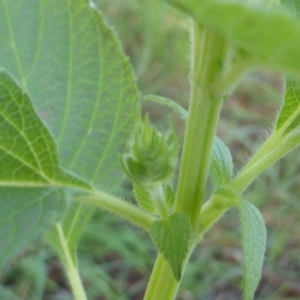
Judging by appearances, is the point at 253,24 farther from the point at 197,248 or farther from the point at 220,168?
the point at 197,248

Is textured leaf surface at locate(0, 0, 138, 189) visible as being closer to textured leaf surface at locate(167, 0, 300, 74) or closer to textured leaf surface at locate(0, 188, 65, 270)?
textured leaf surface at locate(0, 188, 65, 270)

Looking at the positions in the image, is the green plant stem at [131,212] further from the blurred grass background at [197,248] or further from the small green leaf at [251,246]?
the blurred grass background at [197,248]

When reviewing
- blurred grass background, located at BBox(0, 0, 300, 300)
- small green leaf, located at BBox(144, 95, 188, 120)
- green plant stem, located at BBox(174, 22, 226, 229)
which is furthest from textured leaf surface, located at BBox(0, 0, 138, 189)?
blurred grass background, located at BBox(0, 0, 300, 300)

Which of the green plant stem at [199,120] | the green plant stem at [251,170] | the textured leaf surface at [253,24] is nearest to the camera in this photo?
the textured leaf surface at [253,24]

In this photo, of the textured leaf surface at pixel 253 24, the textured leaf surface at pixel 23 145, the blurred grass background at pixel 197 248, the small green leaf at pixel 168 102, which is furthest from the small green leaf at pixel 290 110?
the blurred grass background at pixel 197 248

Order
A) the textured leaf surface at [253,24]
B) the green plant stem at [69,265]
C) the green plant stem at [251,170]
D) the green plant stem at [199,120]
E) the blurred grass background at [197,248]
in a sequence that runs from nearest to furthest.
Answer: the textured leaf surface at [253,24], the green plant stem at [199,120], the green plant stem at [251,170], the green plant stem at [69,265], the blurred grass background at [197,248]

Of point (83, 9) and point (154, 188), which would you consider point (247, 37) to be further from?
point (83, 9)
